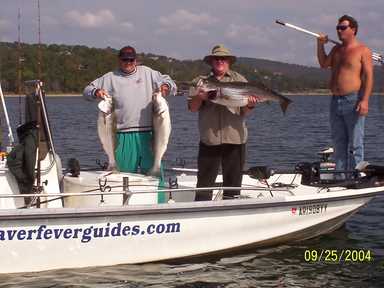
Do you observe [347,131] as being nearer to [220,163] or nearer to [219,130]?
[220,163]

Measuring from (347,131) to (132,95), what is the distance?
3.04m

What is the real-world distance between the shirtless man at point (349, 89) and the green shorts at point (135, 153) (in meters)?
2.63

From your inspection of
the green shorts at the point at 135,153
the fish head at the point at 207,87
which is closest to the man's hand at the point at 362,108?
the fish head at the point at 207,87

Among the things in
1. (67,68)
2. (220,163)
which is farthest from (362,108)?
(67,68)

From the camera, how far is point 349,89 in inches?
327

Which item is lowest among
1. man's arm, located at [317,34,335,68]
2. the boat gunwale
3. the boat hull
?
the boat hull

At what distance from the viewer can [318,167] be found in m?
8.55

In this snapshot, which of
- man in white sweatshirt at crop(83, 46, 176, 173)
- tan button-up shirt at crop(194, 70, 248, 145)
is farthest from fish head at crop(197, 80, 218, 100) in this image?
man in white sweatshirt at crop(83, 46, 176, 173)

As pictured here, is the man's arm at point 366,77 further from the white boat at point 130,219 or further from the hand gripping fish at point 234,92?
the hand gripping fish at point 234,92

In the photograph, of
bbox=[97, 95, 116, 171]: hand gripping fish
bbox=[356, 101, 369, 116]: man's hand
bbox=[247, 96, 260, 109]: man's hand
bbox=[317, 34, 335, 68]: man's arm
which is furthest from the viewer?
bbox=[317, 34, 335, 68]: man's arm

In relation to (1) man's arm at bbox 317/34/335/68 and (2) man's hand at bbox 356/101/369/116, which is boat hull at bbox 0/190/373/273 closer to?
(2) man's hand at bbox 356/101/369/116

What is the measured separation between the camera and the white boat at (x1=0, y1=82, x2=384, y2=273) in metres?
6.47
